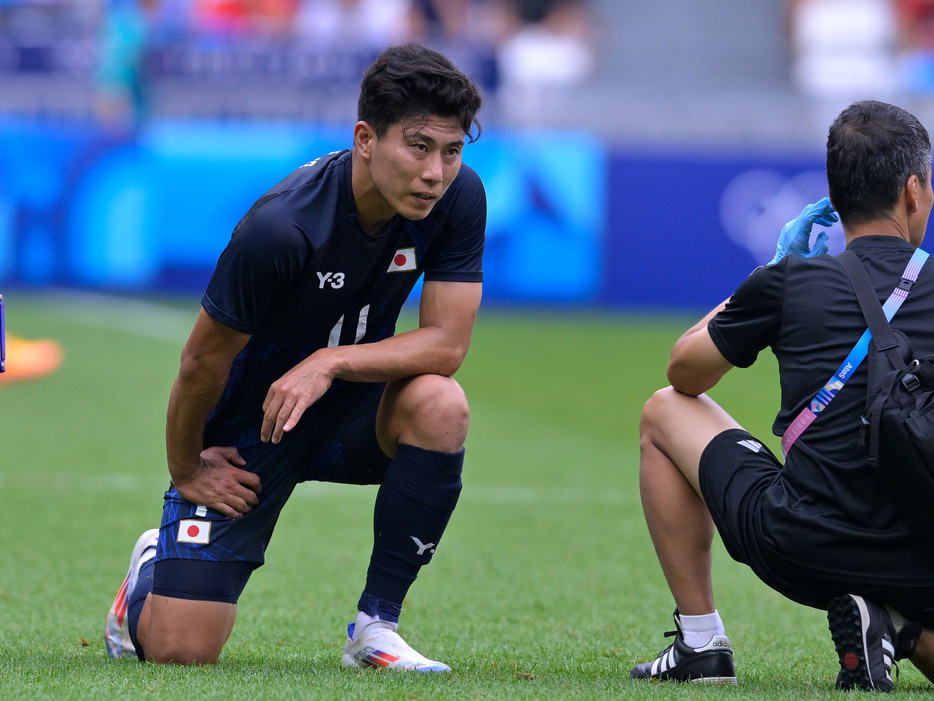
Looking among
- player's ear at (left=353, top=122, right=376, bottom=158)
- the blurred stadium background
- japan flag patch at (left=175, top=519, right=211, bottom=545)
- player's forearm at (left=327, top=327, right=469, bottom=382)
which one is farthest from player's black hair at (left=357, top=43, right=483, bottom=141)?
the blurred stadium background

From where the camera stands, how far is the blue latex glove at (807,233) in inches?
133

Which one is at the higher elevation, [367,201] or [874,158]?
[874,158]

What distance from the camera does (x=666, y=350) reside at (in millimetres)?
13492

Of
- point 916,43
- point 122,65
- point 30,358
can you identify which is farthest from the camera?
point 916,43

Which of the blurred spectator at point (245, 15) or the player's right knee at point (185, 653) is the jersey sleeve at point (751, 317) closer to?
the player's right knee at point (185, 653)

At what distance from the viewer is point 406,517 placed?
3.65 meters

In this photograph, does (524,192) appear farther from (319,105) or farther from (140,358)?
(140,358)

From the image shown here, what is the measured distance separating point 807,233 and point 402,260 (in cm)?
111

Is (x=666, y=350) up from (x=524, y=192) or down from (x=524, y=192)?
down

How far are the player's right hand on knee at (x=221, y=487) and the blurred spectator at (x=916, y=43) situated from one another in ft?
60.6

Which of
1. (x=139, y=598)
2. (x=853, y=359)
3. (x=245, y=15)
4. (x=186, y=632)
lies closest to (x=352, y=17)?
(x=245, y=15)

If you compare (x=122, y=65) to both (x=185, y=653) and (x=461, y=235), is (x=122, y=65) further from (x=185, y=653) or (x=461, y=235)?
(x=185, y=653)

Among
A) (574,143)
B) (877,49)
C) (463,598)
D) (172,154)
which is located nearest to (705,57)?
(877,49)

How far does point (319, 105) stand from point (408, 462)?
15.1 metres
